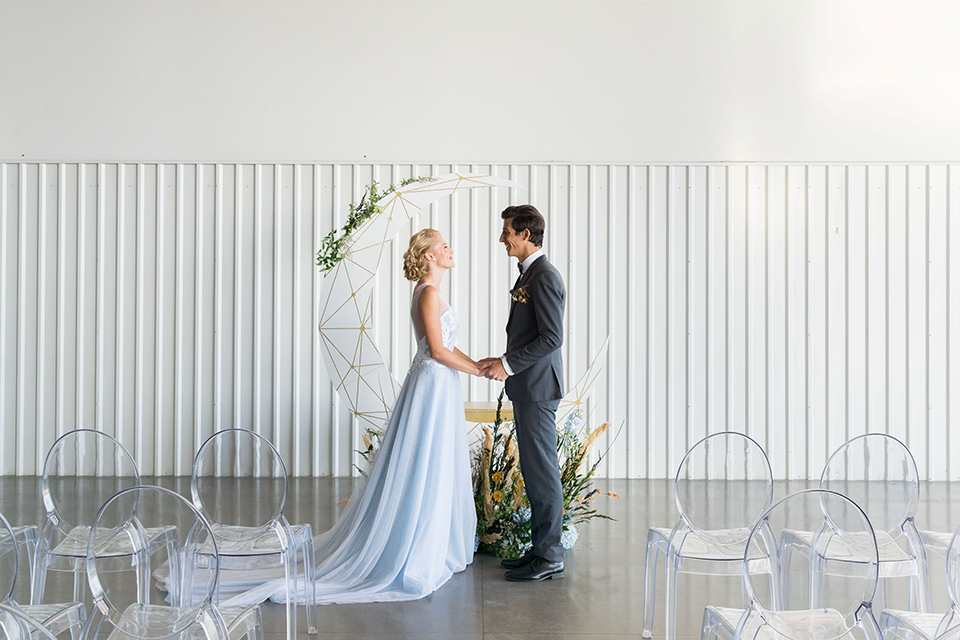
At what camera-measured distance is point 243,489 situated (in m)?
A: 3.13

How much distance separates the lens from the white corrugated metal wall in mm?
6840

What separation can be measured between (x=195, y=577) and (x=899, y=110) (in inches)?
258

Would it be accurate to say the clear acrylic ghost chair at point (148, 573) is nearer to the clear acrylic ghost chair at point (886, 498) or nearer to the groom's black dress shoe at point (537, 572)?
the groom's black dress shoe at point (537, 572)

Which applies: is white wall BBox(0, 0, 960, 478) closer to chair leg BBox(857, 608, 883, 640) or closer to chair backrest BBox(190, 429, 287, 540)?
chair backrest BBox(190, 429, 287, 540)

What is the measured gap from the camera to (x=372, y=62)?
686 cm

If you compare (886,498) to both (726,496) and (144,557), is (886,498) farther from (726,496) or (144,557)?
(144,557)

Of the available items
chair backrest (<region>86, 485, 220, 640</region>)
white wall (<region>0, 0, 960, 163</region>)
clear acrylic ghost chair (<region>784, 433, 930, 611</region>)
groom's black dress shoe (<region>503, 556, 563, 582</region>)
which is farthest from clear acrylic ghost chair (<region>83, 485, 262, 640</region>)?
white wall (<region>0, 0, 960, 163</region>)

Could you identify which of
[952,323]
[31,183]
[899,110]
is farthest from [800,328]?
[31,183]

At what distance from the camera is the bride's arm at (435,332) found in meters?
4.18

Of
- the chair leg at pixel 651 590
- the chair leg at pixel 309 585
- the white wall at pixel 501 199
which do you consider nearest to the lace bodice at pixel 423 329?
the chair leg at pixel 309 585

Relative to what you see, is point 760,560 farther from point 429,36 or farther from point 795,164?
point 429,36

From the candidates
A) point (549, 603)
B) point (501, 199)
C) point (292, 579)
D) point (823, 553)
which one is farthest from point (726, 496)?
point (501, 199)

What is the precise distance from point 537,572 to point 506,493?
0.64 m

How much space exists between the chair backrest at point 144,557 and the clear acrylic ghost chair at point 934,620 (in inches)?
79.2
